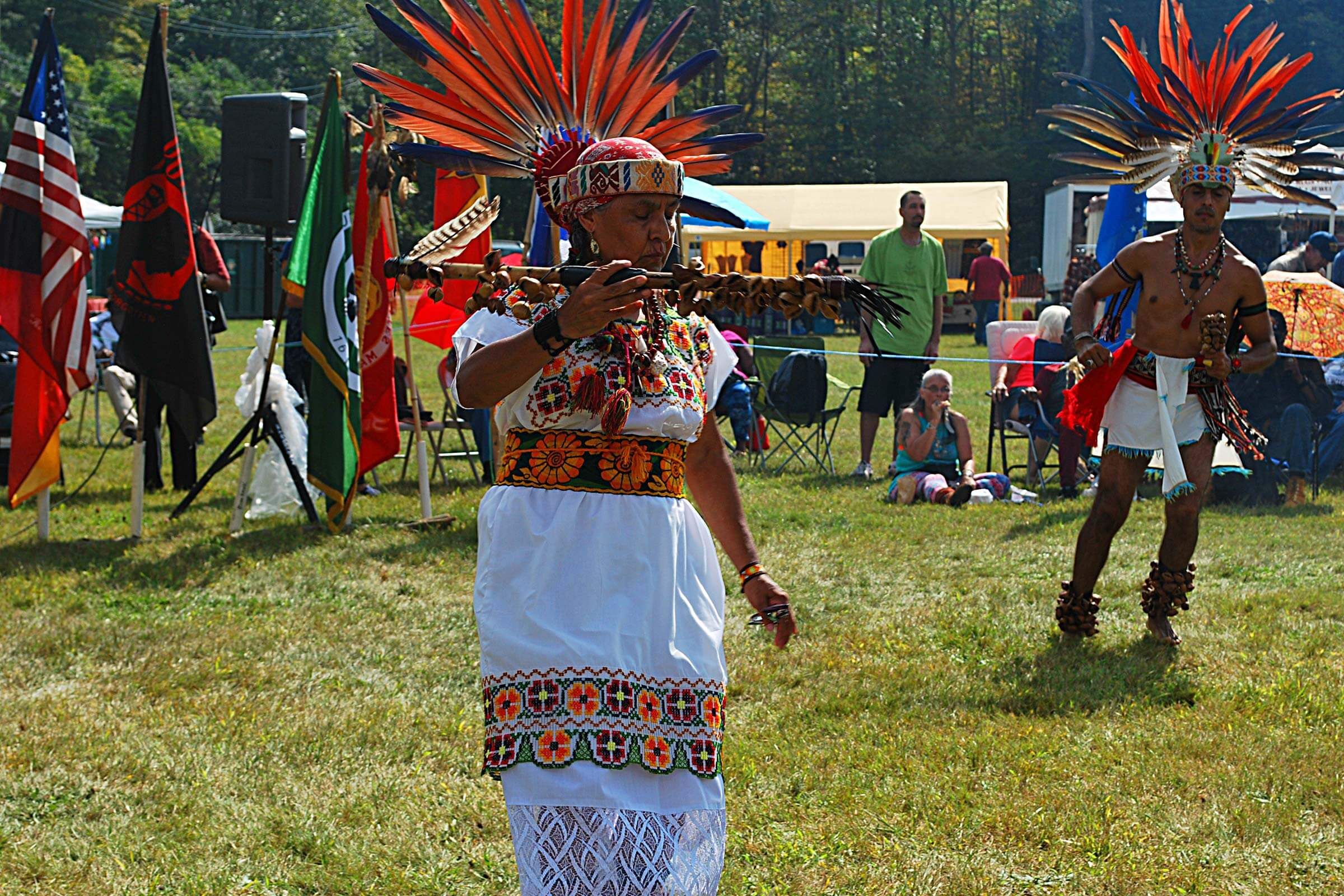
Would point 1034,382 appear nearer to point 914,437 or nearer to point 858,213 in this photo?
point 914,437

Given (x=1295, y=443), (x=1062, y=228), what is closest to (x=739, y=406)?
(x=1295, y=443)

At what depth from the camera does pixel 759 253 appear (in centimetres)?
2811

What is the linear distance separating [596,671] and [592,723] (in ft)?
0.31

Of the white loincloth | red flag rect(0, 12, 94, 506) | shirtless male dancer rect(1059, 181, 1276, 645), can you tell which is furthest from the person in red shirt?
the white loincloth

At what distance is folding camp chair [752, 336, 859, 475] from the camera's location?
37.5ft

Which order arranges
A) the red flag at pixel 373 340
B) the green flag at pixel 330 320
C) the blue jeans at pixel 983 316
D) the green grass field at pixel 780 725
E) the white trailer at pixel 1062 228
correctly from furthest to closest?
the white trailer at pixel 1062 228, the blue jeans at pixel 983 316, the red flag at pixel 373 340, the green flag at pixel 330 320, the green grass field at pixel 780 725

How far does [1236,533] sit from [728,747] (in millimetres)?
5009

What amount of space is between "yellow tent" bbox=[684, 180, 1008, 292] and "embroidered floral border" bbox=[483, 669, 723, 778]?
22261 mm

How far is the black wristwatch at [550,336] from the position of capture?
2.56m

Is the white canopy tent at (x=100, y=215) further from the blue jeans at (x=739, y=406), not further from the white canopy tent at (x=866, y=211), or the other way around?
the blue jeans at (x=739, y=406)

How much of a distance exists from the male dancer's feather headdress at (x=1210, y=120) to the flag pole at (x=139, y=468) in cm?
532

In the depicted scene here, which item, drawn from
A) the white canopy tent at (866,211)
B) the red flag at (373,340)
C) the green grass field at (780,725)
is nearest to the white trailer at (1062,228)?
the white canopy tent at (866,211)

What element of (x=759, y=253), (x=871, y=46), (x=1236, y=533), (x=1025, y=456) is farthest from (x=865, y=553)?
(x=871, y=46)

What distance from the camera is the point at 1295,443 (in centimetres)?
977
